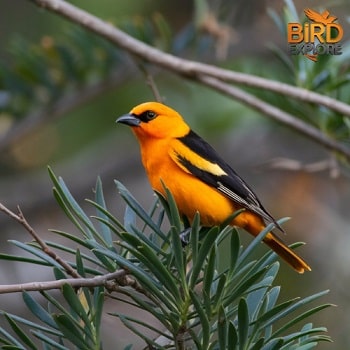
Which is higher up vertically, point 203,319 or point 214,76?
point 214,76

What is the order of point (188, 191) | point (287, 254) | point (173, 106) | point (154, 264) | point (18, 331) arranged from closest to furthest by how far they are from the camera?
1. point (18, 331)
2. point (154, 264)
3. point (287, 254)
4. point (188, 191)
5. point (173, 106)

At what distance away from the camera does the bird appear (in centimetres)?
259

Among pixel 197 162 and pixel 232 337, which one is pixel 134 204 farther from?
pixel 197 162

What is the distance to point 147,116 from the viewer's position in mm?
2852

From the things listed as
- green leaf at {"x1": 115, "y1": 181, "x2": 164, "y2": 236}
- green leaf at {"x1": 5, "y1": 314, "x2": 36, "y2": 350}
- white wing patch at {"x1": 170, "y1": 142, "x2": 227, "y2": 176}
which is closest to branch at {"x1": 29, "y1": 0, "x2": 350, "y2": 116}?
white wing patch at {"x1": 170, "y1": 142, "x2": 227, "y2": 176}

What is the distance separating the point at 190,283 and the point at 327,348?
1778 millimetres

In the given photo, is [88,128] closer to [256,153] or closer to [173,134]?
[256,153]

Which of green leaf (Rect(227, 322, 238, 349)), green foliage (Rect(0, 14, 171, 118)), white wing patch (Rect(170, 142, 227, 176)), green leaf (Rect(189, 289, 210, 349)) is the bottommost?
green leaf (Rect(227, 322, 238, 349))

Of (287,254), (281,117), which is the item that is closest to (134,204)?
(287,254)

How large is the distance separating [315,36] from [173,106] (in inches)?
90.1

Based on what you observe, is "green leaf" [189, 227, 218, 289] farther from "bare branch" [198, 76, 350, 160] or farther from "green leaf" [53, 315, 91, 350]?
"bare branch" [198, 76, 350, 160]

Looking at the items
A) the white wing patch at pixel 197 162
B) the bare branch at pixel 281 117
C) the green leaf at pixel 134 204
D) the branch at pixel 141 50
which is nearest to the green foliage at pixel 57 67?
the branch at pixel 141 50

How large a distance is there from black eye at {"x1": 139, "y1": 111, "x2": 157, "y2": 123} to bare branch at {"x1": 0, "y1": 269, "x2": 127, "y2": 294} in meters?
1.20

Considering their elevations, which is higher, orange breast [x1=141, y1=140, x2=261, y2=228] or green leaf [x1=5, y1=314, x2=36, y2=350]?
orange breast [x1=141, y1=140, x2=261, y2=228]
